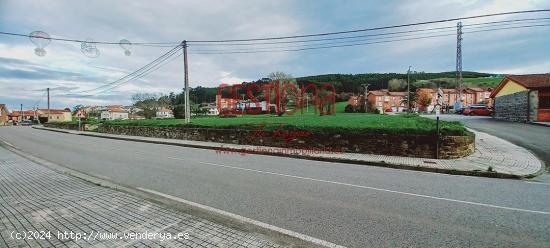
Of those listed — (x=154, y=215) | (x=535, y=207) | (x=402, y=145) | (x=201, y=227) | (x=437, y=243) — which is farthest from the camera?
(x=402, y=145)

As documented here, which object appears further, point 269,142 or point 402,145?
point 269,142

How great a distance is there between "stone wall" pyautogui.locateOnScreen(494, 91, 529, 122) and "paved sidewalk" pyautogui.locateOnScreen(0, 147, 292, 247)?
108 feet

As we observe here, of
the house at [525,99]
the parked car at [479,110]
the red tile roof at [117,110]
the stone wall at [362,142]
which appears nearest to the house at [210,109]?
the parked car at [479,110]

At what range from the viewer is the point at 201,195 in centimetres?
634

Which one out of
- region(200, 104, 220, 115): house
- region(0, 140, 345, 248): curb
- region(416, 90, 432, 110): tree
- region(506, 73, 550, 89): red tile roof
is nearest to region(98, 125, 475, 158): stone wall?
region(0, 140, 345, 248): curb

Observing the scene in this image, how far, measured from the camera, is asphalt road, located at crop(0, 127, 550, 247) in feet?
13.6

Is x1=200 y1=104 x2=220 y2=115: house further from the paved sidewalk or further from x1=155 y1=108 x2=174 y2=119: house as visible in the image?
the paved sidewalk

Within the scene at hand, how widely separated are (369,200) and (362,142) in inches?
292

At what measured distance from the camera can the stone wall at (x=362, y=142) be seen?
11250 millimetres

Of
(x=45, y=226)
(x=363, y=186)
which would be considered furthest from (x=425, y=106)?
(x=45, y=226)

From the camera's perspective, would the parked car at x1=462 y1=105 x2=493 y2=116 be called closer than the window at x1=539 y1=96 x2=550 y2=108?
No

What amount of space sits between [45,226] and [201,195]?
9.08ft

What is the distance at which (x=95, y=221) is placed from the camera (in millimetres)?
4633

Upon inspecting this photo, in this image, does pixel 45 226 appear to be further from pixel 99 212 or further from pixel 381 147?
pixel 381 147
